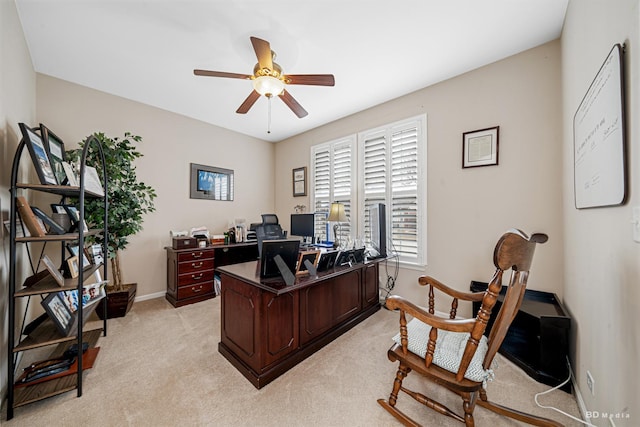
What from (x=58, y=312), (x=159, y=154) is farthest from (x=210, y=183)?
(x=58, y=312)

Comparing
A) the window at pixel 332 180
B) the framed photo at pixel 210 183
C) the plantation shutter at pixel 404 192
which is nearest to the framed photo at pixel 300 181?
the window at pixel 332 180

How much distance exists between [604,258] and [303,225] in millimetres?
3267

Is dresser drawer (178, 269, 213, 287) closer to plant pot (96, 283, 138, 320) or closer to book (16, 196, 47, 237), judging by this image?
plant pot (96, 283, 138, 320)

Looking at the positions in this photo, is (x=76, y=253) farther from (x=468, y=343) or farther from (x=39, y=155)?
(x=468, y=343)

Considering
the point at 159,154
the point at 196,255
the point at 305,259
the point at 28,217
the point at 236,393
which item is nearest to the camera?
the point at 28,217

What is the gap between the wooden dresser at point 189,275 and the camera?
129 inches

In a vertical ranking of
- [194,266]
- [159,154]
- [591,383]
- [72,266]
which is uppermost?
[159,154]

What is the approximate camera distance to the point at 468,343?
1.16 m

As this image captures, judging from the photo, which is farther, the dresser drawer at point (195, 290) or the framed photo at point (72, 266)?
the dresser drawer at point (195, 290)

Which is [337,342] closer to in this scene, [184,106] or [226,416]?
[226,416]

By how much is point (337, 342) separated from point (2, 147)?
9.93ft

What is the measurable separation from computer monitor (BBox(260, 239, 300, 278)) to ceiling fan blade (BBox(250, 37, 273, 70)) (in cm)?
147

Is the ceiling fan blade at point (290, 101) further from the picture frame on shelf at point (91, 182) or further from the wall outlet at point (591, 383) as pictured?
the wall outlet at point (591, 383)

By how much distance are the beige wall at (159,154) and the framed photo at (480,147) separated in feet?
12.3
